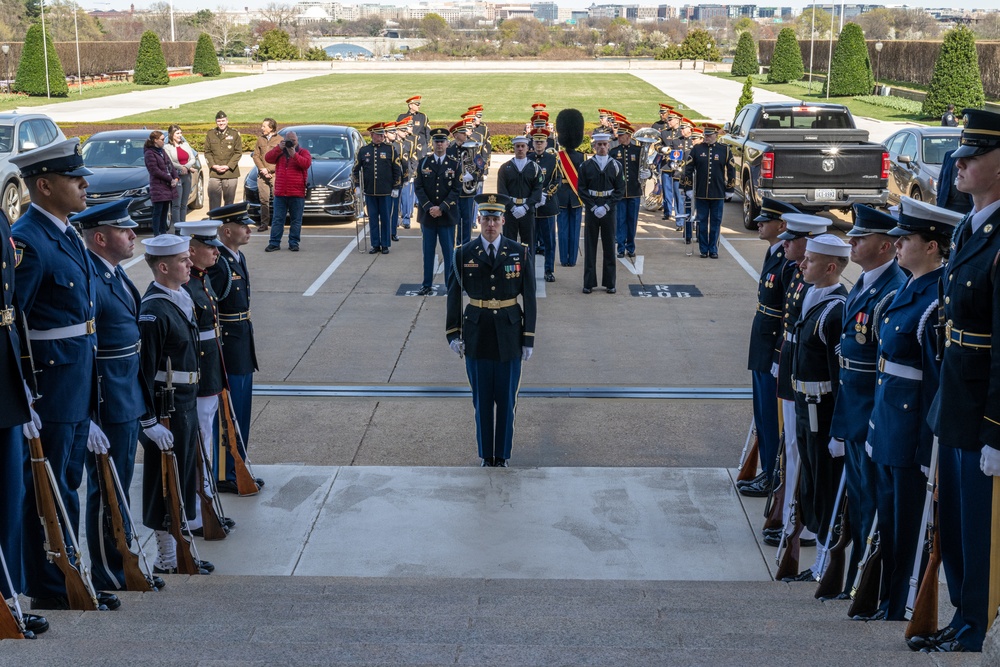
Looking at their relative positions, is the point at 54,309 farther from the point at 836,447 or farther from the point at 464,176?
the point at 464,176

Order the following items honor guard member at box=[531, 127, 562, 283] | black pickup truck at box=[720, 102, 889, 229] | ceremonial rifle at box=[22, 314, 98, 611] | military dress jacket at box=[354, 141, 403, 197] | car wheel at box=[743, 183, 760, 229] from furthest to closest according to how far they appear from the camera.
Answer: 1. car wheel at box=[743, 183, 760, 229]
2. black pickup truck at box=[720, 102, 889, 229]
3. military dress jacket at box=[354, 141, 403, 197]
4. honor guard member at box=[531, 127, 562, 283]
5. ceremonial rifle at box=[22, 314, 98, 611]

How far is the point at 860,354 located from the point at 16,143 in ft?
54.5

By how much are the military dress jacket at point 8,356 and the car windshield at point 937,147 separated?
1590cm

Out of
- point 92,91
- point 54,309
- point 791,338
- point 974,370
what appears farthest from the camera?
point 92,91

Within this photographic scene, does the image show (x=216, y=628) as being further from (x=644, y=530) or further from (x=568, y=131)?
(x=568, y=131)

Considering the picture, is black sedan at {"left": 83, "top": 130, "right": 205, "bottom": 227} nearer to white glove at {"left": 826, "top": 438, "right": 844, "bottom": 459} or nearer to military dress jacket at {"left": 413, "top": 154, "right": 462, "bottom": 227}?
military dress jacket at {"left": 413, "top": 154, "right": 462, "bottom": 227}

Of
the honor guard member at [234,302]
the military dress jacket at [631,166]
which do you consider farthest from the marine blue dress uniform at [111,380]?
the military dress jacket at [631,166]

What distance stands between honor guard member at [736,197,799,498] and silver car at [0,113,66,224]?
44.1 ft

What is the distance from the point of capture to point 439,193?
46.4 ft

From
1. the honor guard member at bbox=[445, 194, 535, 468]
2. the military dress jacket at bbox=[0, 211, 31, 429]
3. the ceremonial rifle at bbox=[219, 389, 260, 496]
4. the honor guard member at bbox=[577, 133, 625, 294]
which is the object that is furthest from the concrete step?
the honor guard member at bbox=[577, 133, 625, 294]

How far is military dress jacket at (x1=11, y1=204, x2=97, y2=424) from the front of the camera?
16.9 ft

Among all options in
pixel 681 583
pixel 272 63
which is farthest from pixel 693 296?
pixel 272 63

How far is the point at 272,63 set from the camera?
275 feet

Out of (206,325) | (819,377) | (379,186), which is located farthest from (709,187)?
(206,325)
